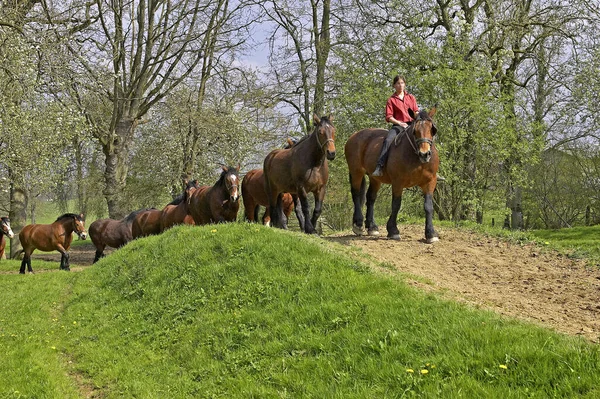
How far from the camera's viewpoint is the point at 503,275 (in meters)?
8.05

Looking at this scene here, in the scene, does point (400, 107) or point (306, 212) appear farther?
point (306, 212)

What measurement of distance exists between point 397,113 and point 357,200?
2.53 m

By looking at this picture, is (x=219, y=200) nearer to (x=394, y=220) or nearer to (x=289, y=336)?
(x=394, y=220)

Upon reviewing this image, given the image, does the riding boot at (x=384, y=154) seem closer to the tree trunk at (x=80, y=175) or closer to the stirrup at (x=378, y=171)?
the stirrup at (x=378, y=171)

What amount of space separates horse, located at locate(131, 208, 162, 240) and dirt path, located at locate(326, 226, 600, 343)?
9.05 meters

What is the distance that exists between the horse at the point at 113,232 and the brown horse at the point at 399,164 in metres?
11.2

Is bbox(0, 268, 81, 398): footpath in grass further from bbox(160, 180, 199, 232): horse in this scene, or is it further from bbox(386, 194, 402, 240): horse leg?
bbox(386, 194, 402, 240): horse leg

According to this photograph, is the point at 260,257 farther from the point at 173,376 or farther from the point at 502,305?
the point at 502,305

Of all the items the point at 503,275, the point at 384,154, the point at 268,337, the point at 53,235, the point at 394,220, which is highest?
the point at 384,154

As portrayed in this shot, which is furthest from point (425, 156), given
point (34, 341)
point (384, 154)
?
point (34, 341)

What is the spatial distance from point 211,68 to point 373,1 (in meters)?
10.1

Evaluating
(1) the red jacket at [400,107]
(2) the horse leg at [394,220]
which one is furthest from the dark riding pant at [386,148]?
(2) the horse leg at [394,220]

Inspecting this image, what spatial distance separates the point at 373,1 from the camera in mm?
23453

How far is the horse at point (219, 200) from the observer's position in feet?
43.6
